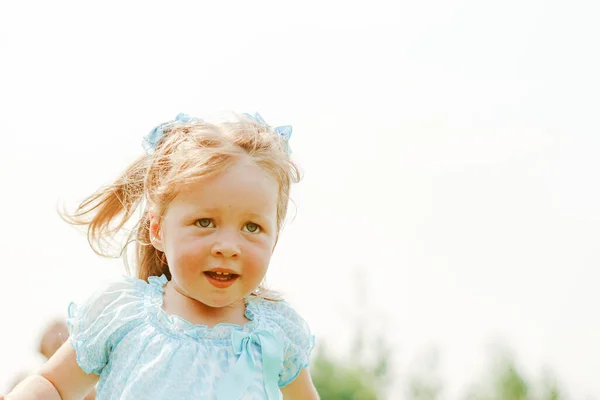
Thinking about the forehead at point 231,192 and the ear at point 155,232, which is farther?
the ear at point 155,232

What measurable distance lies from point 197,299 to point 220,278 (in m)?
0.14

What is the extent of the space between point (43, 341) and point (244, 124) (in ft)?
6.89

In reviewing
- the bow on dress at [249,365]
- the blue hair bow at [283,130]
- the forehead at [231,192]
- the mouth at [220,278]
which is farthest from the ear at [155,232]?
the blue hair bow at [283,130]

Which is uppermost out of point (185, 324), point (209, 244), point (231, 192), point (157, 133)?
point (157, 133)

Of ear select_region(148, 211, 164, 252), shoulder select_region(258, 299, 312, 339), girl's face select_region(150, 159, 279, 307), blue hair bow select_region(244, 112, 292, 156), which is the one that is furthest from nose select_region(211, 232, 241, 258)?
blue hair bow select_region(244, 112, 292, 156)

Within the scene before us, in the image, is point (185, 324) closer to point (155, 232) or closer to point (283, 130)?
point (155, 232)

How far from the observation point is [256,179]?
2.97 m

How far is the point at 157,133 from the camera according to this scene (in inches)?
127

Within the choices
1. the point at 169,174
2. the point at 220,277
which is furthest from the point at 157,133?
the point at 220,277

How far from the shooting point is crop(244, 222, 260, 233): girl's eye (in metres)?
2.95

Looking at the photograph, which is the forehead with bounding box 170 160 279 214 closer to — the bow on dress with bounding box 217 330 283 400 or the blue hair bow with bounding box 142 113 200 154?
the blue hair bow with bounding box 142 113 200 154

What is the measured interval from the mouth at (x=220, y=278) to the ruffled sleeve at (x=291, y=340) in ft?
1.12

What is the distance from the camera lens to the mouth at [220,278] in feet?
9.53

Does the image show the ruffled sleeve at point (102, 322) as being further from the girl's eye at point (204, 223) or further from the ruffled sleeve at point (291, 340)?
the ruffled sleeve at point (291, 340)
